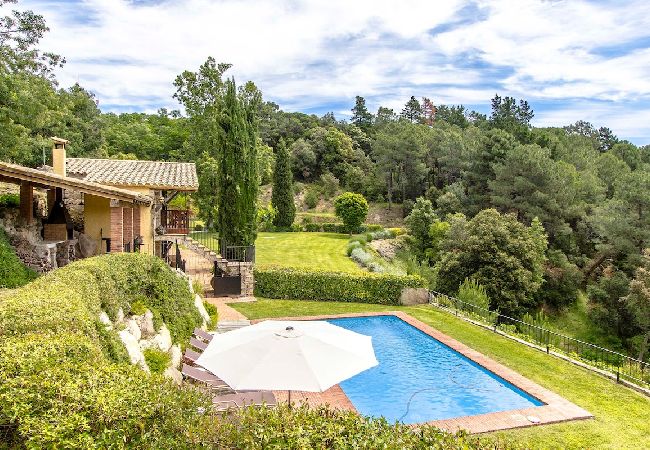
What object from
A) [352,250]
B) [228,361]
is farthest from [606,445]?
[352,250]

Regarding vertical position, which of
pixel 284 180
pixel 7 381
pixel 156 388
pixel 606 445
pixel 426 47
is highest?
pixel 426 47

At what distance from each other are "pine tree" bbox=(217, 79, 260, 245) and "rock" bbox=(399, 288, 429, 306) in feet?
27.6

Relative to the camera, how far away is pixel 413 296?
22.4 metres

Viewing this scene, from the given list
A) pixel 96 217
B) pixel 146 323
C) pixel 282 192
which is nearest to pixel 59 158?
pixel 96 217

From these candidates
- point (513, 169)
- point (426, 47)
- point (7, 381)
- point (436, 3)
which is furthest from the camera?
point (513, 169)

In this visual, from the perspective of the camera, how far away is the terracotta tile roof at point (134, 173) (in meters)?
18.8

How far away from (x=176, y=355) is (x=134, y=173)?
11.7m

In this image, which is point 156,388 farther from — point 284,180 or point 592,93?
point 592,93

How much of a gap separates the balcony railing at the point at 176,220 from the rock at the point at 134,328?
12041 millimetres

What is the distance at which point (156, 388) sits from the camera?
5.25m

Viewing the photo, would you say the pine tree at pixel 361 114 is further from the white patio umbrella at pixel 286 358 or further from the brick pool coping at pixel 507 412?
the white patio umbrella at pixel 286 358

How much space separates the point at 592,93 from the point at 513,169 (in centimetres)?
1040

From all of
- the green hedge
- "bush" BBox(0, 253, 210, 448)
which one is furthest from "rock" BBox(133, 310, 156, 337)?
the green hedge

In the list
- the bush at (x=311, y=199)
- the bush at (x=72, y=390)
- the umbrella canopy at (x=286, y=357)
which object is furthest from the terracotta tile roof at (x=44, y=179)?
the bush at (x=311, y=199)
